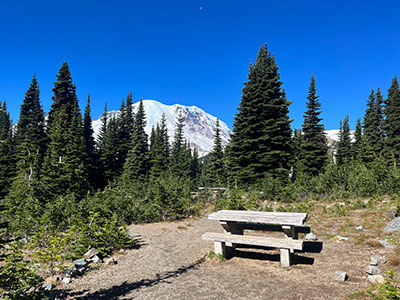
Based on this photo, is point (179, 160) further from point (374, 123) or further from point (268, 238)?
point (268, 238)

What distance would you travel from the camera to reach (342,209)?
9.36 meters

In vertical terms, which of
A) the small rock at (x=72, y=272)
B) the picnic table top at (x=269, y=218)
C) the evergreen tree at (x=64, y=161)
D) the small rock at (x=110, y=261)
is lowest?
the small rock at (x=110, y=261)

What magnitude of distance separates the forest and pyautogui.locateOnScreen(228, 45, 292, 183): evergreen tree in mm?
95

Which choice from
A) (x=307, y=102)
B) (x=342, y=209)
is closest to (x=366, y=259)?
(x=342, y=209)

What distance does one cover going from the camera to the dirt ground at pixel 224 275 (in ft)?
13.8

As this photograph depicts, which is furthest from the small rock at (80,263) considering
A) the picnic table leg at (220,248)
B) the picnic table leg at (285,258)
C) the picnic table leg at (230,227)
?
the picnic table leg at (285,258)

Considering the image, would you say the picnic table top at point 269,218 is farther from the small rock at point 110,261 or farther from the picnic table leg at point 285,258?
the small rock at point 110,261

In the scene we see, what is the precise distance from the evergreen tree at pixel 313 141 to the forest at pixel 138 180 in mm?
120

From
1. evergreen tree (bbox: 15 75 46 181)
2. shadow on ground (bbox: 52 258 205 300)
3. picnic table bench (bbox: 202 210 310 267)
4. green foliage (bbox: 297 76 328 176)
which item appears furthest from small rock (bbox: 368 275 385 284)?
evergreen tree (bbox: 15 75 46 181)

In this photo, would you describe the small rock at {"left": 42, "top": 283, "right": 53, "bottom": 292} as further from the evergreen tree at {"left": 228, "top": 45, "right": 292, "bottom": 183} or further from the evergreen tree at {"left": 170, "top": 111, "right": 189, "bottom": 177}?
the evergreen tree at {"left": 170, "top": 111, "right": 189, "bottom": 177}

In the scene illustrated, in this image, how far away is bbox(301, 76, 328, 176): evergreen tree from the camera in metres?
A: 26.6

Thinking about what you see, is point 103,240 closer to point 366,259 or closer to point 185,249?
point 185,249

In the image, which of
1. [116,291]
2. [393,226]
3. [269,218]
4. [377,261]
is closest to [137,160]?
[116,291]

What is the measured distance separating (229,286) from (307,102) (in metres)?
28.0
